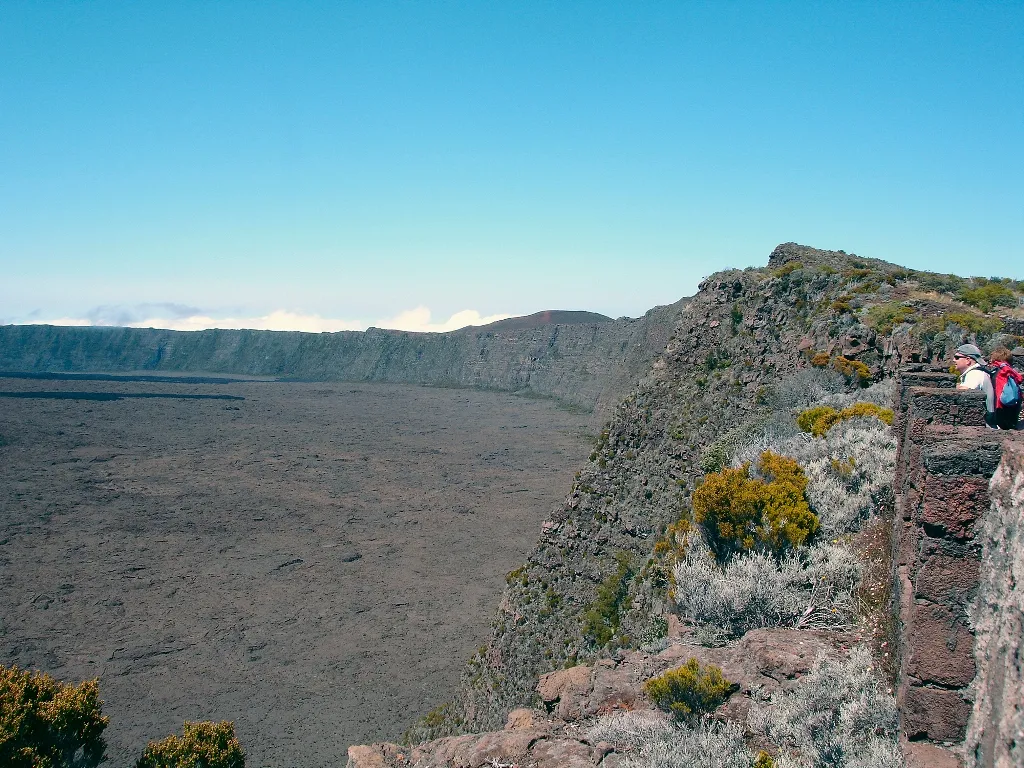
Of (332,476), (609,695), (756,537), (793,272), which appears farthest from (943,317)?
(332,476)

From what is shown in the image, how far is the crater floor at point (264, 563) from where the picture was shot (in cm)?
1998

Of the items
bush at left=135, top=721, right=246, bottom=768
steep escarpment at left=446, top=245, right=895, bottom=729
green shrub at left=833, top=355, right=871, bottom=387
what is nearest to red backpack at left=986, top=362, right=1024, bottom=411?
steep escarpment at left=446, top=245, right=895, bottom=729

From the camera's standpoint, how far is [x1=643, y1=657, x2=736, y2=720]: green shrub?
20.6ft

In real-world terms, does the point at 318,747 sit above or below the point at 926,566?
below

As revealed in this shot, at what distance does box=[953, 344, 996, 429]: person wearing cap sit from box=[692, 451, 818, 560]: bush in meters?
2.99

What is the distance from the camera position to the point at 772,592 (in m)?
7.67

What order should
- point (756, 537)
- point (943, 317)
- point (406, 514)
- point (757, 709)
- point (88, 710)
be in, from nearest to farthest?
point (757, 709)
point (756, 537)
point (88, 710)
point (943, 317)
point (406, 514)

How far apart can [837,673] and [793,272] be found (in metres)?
15.7

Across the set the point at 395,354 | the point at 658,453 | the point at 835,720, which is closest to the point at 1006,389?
the point at 835,720

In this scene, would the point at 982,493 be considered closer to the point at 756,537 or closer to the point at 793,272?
the point at 756,537

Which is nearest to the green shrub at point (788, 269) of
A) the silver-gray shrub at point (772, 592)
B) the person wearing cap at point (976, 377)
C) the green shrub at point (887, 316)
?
the green shrub at point (887, 316)

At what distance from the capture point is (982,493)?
4.45 metres

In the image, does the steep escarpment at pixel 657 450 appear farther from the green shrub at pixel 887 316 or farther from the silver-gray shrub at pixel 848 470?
the silver-gray shrub at pixel 848 470

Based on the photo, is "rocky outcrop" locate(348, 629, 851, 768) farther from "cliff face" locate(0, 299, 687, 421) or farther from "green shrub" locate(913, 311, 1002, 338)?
"cliff face" locate(0, 299, 687, 421)
